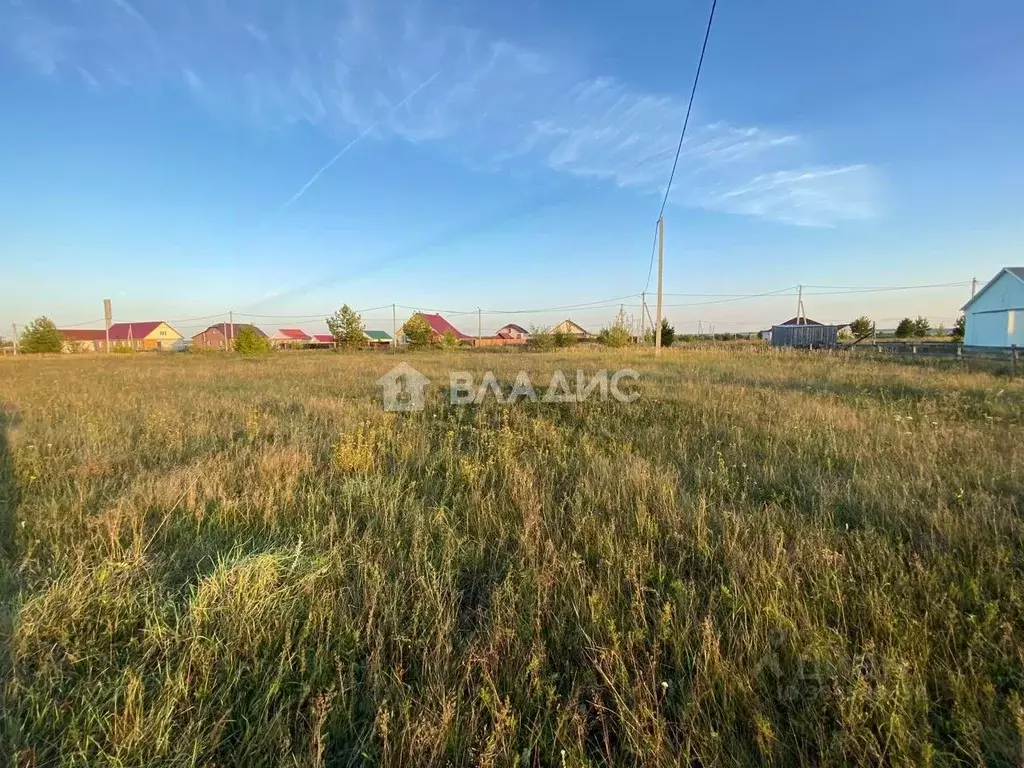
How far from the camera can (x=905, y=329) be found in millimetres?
48125

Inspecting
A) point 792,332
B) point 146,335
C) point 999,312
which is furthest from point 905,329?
point 146,335

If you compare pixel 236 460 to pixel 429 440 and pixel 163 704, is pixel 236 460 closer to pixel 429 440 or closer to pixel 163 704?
pixel 429 440

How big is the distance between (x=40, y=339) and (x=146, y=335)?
124ft

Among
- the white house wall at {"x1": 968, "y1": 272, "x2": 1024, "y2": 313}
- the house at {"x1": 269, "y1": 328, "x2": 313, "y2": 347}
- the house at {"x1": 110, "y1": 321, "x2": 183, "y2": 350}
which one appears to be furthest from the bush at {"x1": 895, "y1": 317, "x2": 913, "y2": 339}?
the house at {"x1": 110, "y1": 321, "x2": 183, "y2": 350}

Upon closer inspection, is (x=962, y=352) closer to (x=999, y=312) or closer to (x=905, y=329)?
(x=999, y=312)

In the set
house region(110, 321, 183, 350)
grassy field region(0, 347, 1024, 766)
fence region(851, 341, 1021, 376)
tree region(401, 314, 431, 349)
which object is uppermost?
house region(110, 321, 183, 350)

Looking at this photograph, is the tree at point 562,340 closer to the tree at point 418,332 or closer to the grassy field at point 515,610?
the tree at point 418,332

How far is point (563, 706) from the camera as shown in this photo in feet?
4.74

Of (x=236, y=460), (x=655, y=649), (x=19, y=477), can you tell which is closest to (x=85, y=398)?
(x=19, y=477)

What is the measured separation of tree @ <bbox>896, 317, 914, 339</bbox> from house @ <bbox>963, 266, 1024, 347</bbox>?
20585 mm

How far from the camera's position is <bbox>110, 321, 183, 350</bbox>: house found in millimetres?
76062

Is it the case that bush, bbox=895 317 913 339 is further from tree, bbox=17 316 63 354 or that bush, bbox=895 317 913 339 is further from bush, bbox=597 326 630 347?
tree, bbox=17 316 63 354

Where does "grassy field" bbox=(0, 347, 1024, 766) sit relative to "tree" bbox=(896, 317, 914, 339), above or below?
below

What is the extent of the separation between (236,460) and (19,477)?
1.64 metres
